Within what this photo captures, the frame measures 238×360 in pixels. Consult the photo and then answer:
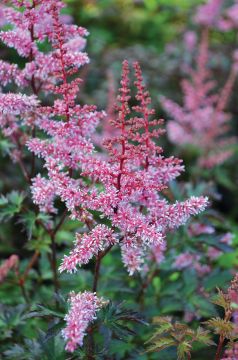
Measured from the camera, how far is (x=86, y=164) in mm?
2238

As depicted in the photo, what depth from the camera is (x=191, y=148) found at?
5.40 m

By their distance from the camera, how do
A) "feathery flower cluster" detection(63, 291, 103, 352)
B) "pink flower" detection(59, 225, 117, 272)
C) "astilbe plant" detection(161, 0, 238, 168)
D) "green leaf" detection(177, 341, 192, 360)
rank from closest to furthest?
1. "feathery flower cluster" detection(63, 291, 103, 352)
2. "pink flower" detection(59, 225, 117, 272)
3. "green leaf" detection(177, 341, 192, 360)
4. "astilbe plant" detection(161, 0, 238, 168)

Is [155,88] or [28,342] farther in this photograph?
[155,88]

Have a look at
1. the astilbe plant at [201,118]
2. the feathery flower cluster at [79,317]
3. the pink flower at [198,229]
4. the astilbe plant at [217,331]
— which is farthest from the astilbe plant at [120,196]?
the astilbe plant at [201,118]

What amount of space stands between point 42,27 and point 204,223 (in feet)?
4.71

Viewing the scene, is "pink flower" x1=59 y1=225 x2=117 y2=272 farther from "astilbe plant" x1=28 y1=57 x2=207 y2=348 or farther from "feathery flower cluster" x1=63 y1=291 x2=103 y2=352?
"feathery flower cluster" x1=63 y1=291 x2=103 y2=352

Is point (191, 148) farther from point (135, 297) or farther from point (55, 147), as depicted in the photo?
point (55, 147)

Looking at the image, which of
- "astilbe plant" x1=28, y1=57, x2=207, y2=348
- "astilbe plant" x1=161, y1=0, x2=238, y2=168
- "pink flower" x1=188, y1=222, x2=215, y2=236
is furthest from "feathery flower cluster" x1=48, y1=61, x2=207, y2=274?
"astilbe plant" x1=161, y1=0, x2=238, y2=168

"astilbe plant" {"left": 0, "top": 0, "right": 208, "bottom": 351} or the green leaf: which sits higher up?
"astilbe plant" {"left": 0, "top": 0, "right": 208, "bottom": 351}

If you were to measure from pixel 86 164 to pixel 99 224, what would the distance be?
25 centimetres

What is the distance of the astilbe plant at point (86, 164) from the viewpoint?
2.12m

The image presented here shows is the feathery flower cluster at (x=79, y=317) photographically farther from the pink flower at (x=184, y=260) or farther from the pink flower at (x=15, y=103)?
the pink flower at (x=184, y=260)

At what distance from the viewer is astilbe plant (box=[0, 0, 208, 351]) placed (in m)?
2.12

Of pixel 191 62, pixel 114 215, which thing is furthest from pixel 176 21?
pixel 114 215
